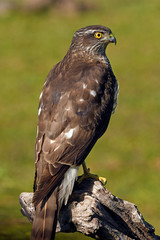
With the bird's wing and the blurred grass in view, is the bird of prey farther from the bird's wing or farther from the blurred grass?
the blurred grass

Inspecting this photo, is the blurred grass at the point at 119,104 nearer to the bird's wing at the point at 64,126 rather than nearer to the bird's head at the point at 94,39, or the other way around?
the bird's wing at the point at 64,126

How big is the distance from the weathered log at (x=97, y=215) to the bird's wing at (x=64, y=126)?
52cm

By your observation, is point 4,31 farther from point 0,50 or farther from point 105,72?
point 105,72

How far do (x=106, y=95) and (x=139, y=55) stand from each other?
19.2 m

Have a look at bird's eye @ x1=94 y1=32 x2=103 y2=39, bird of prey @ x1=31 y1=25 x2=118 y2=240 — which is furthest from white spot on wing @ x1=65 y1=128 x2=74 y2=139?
bird's eye @ x1=94 y1=32 x2=103 y2=39

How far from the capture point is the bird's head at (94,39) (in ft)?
27.2

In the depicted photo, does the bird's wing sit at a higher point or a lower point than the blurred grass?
lower

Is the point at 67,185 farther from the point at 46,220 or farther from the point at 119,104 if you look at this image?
the point at 119,104

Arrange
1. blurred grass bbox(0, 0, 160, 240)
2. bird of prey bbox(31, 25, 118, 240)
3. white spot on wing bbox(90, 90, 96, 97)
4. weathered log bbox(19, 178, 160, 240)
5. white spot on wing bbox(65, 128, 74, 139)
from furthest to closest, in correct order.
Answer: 1. blurred grass bbox(0, 0, 160, 240)
2. white spot on wing bbox(90, 90, 96, 97)
3. white spot on wing bbox(65, 128, 74, 139)
4. weathered log bbox(19, 178, 160, 240)
5. bird of prey bbox(31, 25, 118, 240)

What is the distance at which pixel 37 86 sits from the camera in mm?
22703

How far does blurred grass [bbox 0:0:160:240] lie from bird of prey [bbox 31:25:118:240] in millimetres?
2447

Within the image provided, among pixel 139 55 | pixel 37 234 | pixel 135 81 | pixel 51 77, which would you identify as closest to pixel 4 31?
pixel 139 55

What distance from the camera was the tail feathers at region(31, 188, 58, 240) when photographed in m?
6.40

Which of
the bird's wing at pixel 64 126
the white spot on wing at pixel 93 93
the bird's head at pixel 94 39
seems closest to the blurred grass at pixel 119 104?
the bird's wing at pixel 64 126
